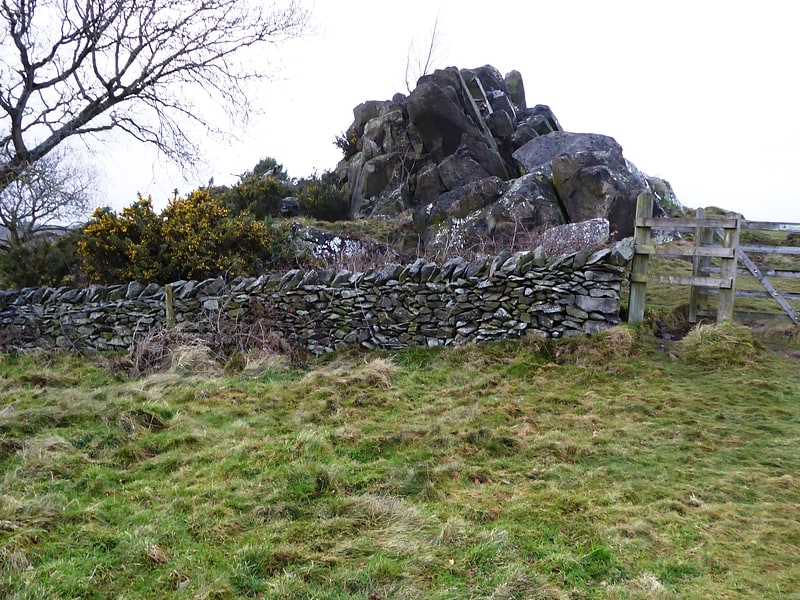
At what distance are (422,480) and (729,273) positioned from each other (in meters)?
5.95

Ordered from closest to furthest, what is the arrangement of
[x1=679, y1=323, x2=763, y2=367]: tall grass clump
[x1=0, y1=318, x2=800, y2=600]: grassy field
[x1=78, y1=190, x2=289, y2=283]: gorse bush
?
[x1=0, y1=318, x2=800, y2=600]: grassy field → [x1=679, y1=323, x2=763, y2=367]: tall grass clump → [x1=78, y1=190, x2=289, y2=283]: gorse bush

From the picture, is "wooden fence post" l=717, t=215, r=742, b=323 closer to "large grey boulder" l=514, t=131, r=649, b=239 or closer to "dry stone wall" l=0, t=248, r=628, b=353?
"dry stone wall" l=0, t=248, r=628, b=353

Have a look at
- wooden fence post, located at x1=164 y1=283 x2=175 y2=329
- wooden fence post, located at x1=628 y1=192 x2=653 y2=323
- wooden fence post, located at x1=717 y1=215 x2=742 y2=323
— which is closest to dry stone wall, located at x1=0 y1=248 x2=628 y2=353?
wooden fence post, located at x1=164 y1=283 x2=175 y2=329

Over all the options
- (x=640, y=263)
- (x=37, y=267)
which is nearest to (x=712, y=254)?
(x=640, y=263)

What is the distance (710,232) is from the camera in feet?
28.3

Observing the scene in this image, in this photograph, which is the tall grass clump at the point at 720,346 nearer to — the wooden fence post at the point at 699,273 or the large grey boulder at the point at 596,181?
the wooden fence post at the point at 699,273

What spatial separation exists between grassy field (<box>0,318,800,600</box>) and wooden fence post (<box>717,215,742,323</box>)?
478 mm

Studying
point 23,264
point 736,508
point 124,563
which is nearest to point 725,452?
point 736,508

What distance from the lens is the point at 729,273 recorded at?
25.5ft

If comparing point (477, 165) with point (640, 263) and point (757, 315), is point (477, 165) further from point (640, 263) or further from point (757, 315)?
point (757, 315)

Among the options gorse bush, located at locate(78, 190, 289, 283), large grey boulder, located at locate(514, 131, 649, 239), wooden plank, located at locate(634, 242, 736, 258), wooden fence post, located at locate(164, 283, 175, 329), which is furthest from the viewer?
large grey boulder, located at locate(514, 131, 649, 239)

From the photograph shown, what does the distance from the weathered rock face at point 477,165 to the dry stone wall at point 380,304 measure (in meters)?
3.52

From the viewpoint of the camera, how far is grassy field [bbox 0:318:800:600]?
3.13m

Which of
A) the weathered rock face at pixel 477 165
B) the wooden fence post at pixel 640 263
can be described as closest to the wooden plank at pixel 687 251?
the wooden fence post at pixel 640 263
